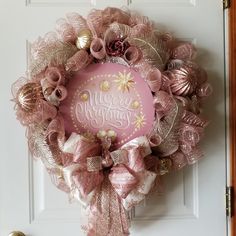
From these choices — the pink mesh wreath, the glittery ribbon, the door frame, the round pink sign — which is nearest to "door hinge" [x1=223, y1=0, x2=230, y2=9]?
the door frame

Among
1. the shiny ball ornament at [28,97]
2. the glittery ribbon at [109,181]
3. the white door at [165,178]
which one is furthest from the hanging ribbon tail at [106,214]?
the shiny ball ornament at [28,97]

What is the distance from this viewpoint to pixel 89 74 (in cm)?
122

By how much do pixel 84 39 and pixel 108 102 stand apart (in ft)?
0.67

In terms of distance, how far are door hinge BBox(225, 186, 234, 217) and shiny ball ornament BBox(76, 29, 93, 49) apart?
665 millimetres

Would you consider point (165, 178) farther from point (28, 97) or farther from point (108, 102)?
point (28, 97)

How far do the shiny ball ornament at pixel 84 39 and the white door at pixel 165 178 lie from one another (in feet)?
0.44

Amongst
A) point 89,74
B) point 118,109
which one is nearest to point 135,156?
point 118,109

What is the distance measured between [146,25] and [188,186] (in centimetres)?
55

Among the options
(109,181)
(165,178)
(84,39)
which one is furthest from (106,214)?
(84,39)

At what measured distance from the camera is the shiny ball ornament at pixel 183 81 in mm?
1171

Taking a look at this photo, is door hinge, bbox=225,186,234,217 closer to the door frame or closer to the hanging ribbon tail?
the door frame

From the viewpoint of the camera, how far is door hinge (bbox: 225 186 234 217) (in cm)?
133

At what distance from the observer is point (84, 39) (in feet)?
3.88

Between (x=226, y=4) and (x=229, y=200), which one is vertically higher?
(x=226, y=4)
